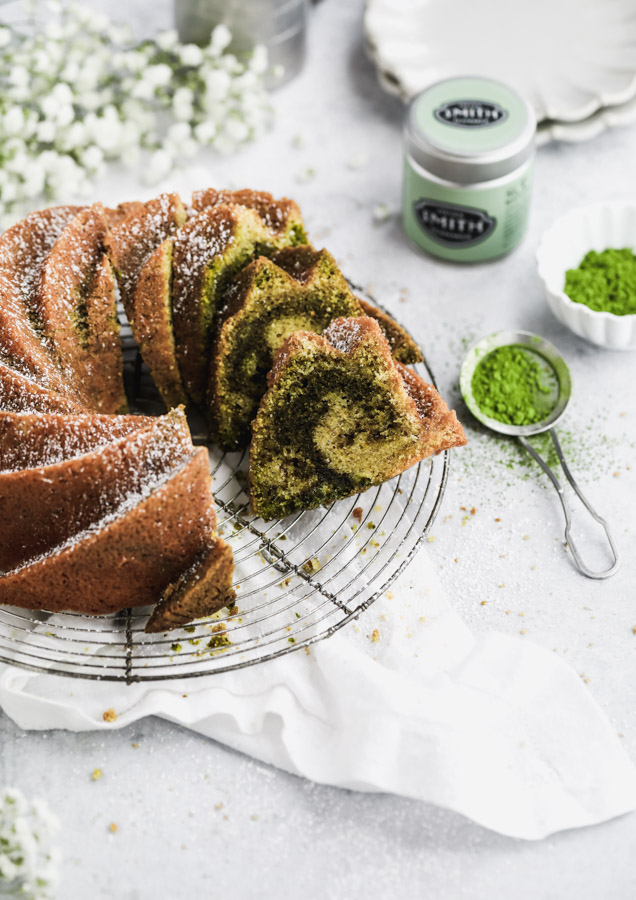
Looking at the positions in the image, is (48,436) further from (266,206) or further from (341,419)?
(266,206)

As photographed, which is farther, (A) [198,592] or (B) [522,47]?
(B) [522,47]

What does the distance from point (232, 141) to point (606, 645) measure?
9.56 feet

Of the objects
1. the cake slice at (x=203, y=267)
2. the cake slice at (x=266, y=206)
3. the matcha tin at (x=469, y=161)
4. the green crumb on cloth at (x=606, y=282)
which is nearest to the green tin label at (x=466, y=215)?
the matcha tin at (x=469, y=161)

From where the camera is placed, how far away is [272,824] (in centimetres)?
254

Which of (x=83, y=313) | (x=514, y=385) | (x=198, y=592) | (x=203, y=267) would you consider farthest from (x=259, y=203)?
(x=198, y=592)

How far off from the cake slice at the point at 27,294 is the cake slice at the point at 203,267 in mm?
456

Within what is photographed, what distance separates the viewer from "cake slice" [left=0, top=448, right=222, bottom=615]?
8.24ft

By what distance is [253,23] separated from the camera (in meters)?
4.23

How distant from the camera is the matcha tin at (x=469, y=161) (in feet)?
11.4

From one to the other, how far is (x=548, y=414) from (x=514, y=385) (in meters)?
0.17

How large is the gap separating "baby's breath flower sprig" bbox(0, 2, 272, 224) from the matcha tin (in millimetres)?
1001

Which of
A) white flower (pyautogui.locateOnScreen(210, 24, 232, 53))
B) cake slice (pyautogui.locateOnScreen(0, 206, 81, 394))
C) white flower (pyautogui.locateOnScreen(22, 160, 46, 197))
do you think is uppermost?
white flower (pyautogui.locateOnScreen(210, 24, 232, 53))

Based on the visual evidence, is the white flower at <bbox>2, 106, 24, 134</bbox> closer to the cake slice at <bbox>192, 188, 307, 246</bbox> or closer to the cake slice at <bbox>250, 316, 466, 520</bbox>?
the cake slice at <bbox>192, 188, 307, 246</bbox>

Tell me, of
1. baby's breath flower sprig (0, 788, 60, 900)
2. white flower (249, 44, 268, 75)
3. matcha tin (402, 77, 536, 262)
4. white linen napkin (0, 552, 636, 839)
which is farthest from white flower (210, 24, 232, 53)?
baby's breath flower sprig (0, 788, 60, 900)
